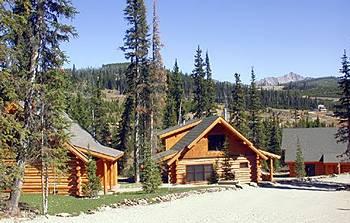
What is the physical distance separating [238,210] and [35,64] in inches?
468

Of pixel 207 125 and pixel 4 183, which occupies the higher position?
pixel 207 125

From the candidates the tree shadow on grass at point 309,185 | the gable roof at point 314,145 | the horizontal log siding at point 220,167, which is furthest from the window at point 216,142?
the gable roof at point 314,145

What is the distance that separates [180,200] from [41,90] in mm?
11460

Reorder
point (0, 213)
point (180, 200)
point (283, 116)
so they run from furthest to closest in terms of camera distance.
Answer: point (283, 116), point (180, 200), point (0, 213)

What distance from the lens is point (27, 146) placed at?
870 inches

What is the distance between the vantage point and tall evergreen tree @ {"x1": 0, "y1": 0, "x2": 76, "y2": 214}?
2162cm

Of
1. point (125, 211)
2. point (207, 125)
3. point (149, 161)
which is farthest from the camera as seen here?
point (207, 125)

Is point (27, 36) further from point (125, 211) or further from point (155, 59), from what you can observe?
point (155, 59)

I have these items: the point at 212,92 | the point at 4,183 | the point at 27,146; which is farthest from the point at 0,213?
the point at 212,92

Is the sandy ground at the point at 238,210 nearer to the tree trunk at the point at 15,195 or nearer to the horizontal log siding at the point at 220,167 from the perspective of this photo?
the tree trunk at the point at 15,195

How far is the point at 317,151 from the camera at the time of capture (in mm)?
60250

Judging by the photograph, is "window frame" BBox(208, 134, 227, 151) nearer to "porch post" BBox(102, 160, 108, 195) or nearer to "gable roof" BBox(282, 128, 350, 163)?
"porch post" BBox(102, 160, 108, 195)

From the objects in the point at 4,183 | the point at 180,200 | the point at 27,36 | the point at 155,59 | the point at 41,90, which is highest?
the point at 155,59

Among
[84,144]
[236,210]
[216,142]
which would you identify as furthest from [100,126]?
[236,210]
